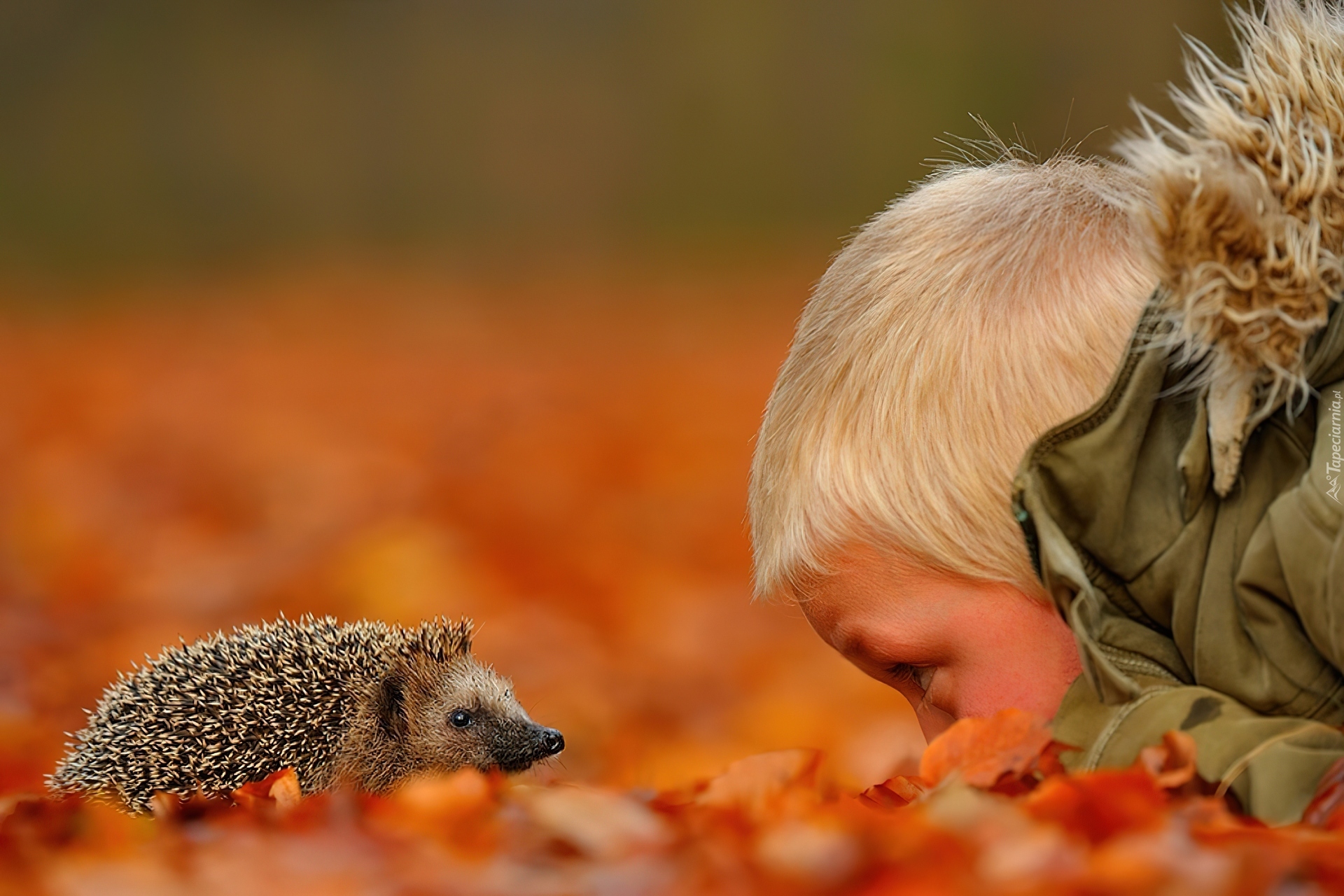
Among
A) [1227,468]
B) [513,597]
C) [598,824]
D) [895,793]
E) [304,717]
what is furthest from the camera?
[513,597]

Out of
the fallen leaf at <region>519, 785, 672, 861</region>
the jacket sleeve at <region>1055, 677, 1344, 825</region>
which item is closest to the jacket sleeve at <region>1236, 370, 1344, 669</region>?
the jacket sleeve at <region>1055, 677, 1344, 825</region>

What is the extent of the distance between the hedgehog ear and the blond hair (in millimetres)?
1046

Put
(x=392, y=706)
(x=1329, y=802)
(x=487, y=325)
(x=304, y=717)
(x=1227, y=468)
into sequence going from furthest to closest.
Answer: (x=487, y=325)
(x=392, y=706)
(x=304, y=717)
(x=1227, y=468)
(x=1329, y=802)

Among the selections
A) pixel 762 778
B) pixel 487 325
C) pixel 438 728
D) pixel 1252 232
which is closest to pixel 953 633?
pixel 762 778

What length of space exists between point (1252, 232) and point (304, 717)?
2.32 m

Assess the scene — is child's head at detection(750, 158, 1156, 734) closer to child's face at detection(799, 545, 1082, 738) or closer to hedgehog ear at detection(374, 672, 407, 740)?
child's face at detection(799, 545, 1082, 738)

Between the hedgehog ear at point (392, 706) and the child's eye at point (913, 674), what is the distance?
126 centimetres

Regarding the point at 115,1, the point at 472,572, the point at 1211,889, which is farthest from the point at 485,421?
the point at 115,1

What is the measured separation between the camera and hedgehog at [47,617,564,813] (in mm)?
3045

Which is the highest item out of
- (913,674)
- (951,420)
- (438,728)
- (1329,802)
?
(438,728)

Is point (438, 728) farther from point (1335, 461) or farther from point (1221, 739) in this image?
point (1335, 461)

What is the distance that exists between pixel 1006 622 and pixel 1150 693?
38cm

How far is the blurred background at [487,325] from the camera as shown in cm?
575

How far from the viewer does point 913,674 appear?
2.97 meters
